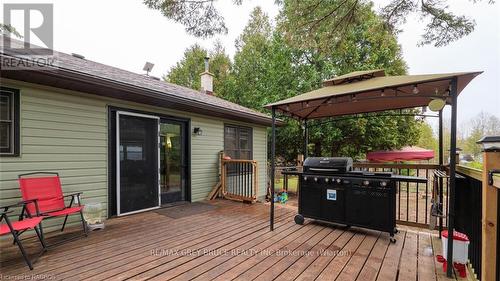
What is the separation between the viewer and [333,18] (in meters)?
4.54

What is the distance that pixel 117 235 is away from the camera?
3.32 metres

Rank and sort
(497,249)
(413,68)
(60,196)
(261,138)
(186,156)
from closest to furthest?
(497,249), (60,196), (186,156), (261,138), (413,68)

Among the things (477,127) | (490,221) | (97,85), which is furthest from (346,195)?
(477,127)

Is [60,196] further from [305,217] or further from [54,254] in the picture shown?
[305,217]

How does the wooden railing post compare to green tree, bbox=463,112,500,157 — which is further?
green tree, bbox=463,112,500,157

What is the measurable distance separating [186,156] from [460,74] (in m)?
4.89

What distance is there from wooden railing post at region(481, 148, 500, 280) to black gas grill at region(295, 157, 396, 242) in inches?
52.5

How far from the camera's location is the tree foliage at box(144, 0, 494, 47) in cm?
374

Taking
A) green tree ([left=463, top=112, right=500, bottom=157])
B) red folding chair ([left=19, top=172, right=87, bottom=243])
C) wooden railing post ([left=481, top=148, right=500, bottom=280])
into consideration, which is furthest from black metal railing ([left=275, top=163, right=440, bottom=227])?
red folding chair ([left=19, top=172, right=87, bottom=243])

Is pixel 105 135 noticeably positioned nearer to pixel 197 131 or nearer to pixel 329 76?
pixel 197 131

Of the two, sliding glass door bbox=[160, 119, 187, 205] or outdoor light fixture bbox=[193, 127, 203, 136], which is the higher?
outdoor light fixture bbox=[193, 127, 203, 136]

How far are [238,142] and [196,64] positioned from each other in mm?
14277

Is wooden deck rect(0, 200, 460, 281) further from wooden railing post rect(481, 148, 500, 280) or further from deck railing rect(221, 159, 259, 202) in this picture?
deck railing rect(221, 159, 259, 202)

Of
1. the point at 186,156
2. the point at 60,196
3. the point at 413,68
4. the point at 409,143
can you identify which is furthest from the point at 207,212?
the point at 413,68
